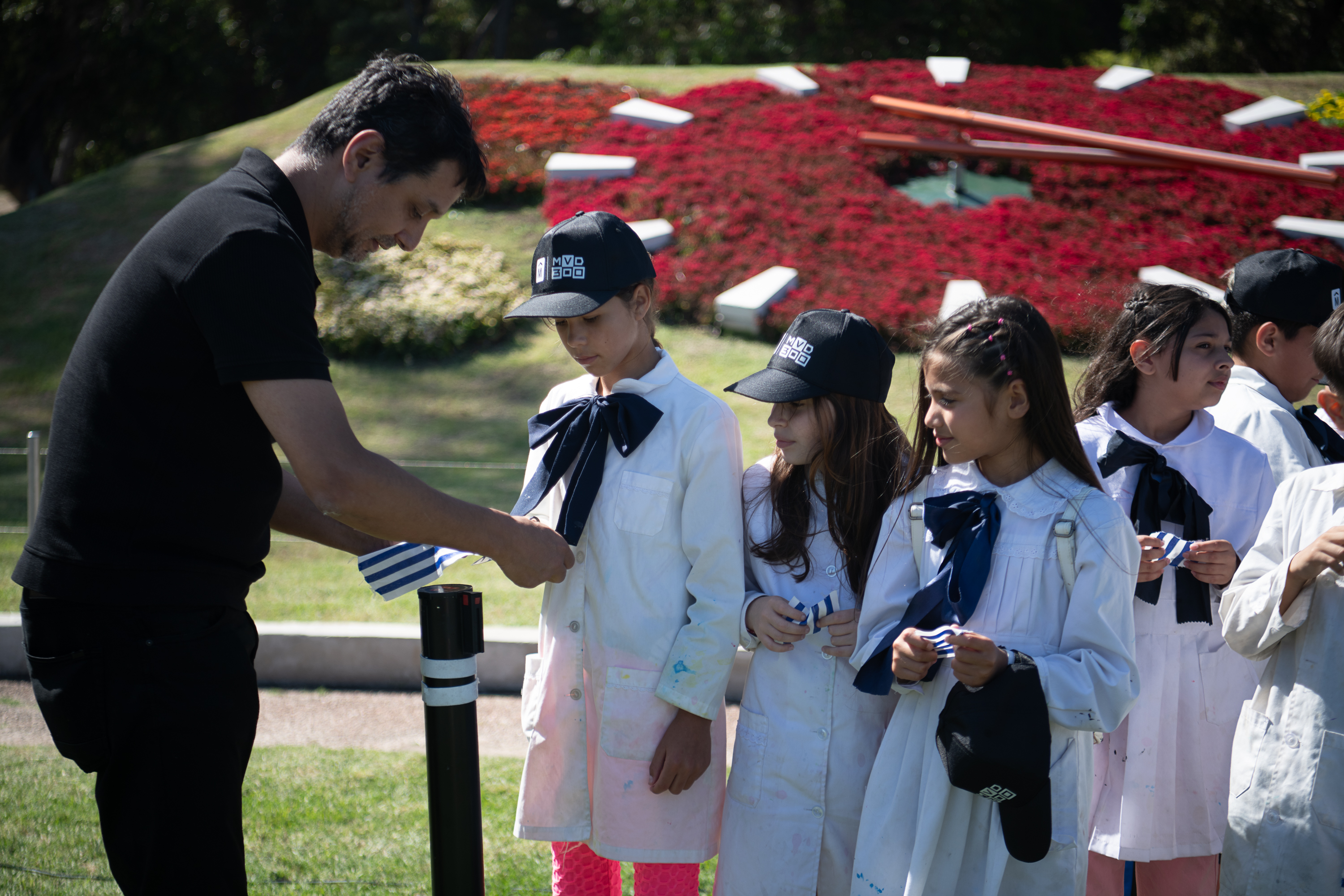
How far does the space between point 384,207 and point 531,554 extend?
2.31 ft

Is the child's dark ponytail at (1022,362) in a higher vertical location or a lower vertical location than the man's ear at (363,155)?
lower

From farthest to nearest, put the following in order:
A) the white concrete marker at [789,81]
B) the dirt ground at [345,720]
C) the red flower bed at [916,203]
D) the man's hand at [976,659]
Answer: the white concrete marker at [789,81], the red flower bed at [916,203], the dirt ground at [345,720], the man's hand at [976,659]

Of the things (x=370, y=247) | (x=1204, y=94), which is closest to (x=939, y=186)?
(x=1204, y=94)

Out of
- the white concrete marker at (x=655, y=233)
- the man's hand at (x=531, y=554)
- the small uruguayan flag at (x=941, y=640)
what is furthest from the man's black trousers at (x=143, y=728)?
the white concrete marker at (x=655, y=233)

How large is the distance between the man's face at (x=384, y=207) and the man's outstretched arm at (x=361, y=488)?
37 cm

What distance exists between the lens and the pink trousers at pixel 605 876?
224 cm

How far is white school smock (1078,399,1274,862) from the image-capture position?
228 centimetres

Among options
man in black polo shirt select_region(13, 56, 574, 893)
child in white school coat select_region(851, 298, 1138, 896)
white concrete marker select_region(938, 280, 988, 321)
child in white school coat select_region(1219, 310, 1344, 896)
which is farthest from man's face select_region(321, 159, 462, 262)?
white concrete marker select_region(938, 280, 988, 321)

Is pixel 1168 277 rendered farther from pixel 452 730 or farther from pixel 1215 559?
pixel 452 730

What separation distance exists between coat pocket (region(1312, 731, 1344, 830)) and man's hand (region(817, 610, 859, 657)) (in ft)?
2.90

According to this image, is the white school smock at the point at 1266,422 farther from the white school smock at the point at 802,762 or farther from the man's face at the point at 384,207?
the man's face at the point at 384,207

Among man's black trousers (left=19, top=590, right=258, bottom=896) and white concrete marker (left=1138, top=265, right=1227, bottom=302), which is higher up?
man's black trousers (left=19, top=590, right=258, bottom=896)

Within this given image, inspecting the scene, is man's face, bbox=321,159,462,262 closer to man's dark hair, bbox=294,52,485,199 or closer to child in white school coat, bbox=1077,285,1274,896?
man's dark hair, bbox=294,52,485,199

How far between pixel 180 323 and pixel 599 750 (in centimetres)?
120
